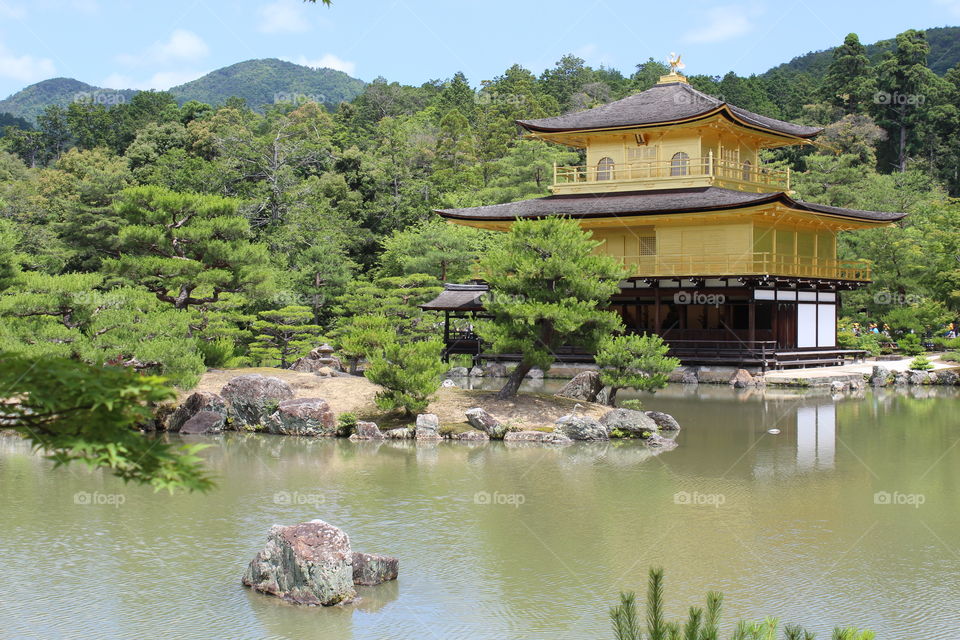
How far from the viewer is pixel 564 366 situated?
31.6m

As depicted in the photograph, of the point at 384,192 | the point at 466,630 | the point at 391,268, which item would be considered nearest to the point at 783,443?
the point at 466,630

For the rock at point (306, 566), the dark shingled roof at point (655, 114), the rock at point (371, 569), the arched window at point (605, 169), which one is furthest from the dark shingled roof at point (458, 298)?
the rock at point (306, 566)

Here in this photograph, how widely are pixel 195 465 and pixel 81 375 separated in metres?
0.55

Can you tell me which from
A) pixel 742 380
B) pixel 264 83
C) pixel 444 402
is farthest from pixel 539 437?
pixel 264 83

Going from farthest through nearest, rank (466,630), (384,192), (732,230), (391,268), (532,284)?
(384,192) < (391,268) < (732,230) < (532,284) < (466,630)

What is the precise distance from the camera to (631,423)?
712 inches

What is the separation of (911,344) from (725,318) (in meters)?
8.10

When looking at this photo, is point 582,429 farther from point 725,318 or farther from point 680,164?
point 680,164

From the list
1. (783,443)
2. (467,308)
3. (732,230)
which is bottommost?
(783,443)

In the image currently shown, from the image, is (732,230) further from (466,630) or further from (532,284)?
(466,630)

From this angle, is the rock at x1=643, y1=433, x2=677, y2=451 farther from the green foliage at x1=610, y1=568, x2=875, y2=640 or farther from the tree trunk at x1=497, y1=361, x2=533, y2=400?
the green foliage at x1=610, y1=568, x2=875, y2=640

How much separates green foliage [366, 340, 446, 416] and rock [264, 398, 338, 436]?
1.02 metres

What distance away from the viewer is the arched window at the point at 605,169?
3468 centimetres

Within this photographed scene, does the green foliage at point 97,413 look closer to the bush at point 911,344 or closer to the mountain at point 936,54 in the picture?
the bush at point 911,344
